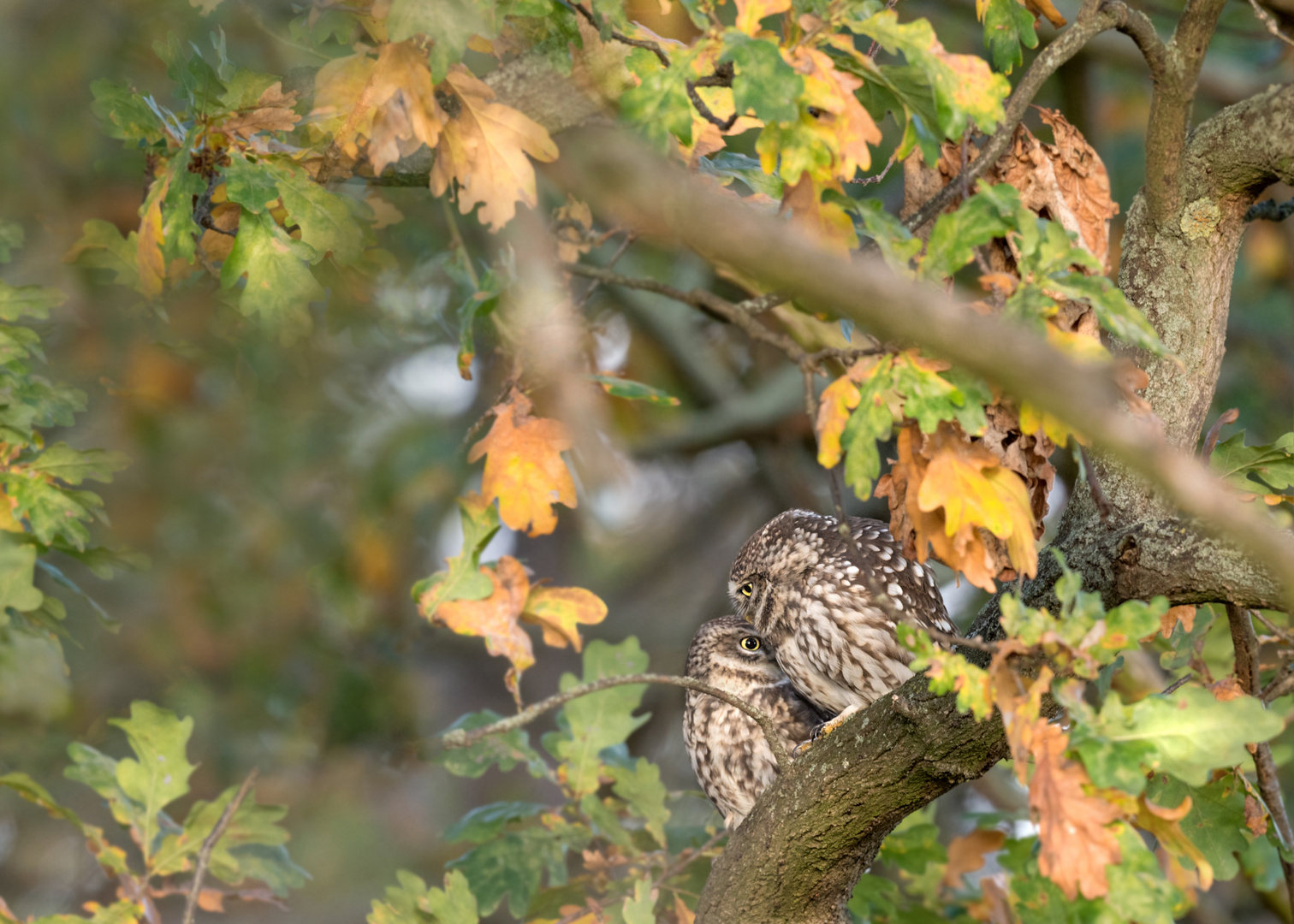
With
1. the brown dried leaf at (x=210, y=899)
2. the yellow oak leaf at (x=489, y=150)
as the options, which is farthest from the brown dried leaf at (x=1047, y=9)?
the brown dried leaf at (x=210, y=899)

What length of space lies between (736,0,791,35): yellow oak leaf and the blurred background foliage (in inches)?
81.5

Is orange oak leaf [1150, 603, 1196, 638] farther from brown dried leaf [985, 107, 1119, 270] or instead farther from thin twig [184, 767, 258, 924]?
thin twig [184, 767, 258, 924]

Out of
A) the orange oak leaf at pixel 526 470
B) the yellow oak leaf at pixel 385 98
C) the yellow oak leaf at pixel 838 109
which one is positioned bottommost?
the orange oak leaf at pixel 526 470

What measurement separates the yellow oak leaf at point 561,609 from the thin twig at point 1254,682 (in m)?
1.19

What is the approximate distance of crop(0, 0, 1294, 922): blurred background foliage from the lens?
406cm

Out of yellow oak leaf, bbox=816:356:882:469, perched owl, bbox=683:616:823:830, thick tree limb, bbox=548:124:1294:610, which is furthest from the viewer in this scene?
perched owl, bbox=683:616:823:830

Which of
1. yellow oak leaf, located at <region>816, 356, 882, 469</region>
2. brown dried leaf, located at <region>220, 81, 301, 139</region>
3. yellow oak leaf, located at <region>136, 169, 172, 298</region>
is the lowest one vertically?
yellow oak leaf, located at <region>136, 169, 172, 298</region>

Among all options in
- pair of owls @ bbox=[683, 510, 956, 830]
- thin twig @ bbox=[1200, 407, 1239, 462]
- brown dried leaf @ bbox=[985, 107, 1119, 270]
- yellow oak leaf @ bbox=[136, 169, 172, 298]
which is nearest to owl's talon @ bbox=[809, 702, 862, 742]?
pair of owls @ bbox=[683, 510, 956, 830]

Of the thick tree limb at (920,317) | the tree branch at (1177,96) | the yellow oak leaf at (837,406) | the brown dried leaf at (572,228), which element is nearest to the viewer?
the thick tree limb at (920,317)

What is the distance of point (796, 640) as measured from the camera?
8.60 feet

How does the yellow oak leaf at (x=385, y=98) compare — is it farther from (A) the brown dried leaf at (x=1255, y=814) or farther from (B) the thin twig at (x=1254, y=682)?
(A) the brown dried leaf at (x=1255, y=814)

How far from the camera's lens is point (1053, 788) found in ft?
4.43

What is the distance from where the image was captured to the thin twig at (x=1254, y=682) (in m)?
2.13

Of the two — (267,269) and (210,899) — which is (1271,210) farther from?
(210,899)
